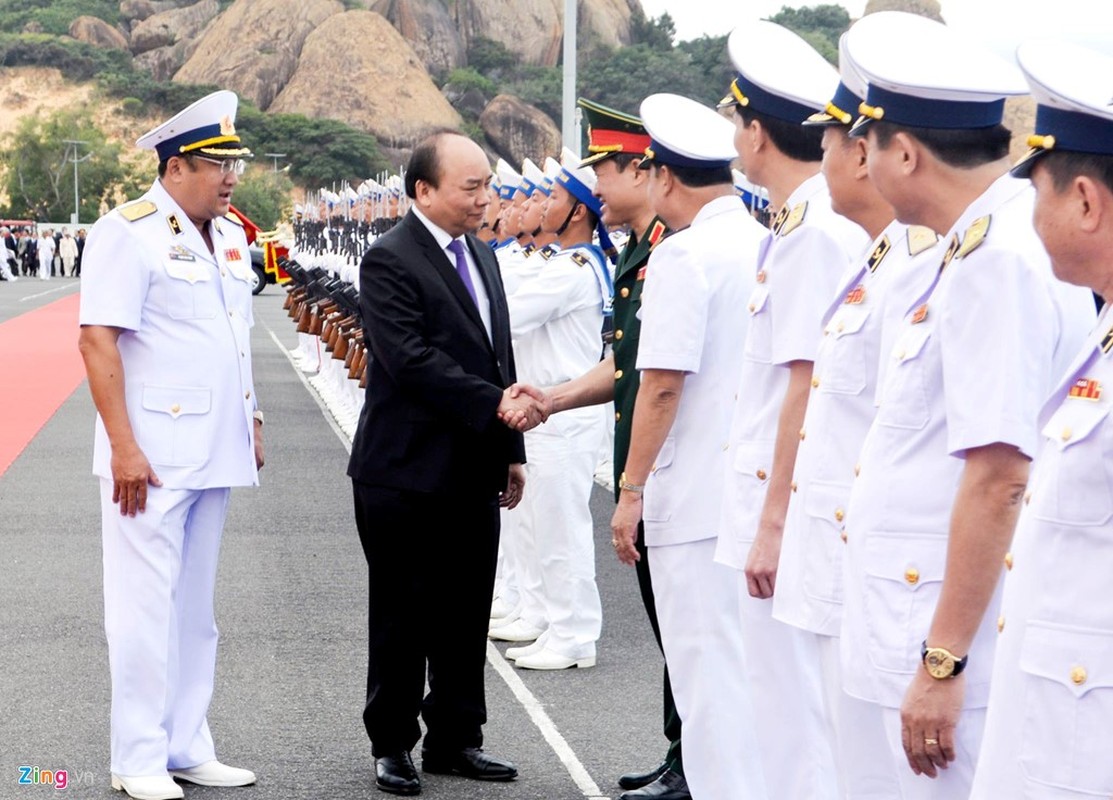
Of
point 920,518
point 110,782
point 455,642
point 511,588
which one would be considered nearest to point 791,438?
point 920,518

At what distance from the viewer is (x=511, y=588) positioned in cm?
756

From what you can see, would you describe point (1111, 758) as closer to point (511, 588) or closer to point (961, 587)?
point (961, 587)

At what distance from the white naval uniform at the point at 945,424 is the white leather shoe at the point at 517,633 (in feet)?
13.6

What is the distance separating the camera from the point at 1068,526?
2.21 meters

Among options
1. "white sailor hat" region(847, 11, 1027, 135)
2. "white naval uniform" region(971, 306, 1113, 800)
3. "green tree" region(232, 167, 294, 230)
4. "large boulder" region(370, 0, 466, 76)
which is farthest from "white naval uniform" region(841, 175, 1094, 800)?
"large boulder" region(370, 0, 466, 76)

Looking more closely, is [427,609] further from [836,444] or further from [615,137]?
[836,444]

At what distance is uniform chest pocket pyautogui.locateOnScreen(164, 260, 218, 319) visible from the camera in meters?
4.79

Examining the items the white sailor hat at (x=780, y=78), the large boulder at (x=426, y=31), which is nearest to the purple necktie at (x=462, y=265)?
the white sailor hat at (x=780, y=78)

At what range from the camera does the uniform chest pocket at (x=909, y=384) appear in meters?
2.76

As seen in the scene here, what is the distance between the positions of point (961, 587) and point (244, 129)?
94.6m

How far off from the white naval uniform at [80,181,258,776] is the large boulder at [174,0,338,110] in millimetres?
95669

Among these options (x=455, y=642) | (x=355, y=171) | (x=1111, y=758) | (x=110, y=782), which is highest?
(x=1111, y=758)

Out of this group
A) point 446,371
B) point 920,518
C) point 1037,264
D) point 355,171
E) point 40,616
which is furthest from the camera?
point 355,171

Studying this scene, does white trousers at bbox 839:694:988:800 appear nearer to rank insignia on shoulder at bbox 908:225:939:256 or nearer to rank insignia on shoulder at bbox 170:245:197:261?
rank insignia on shoulder at bbox 908:225:939:256
